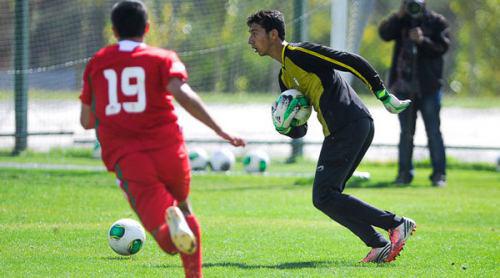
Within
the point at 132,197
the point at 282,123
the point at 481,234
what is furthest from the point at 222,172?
the point at 132,197

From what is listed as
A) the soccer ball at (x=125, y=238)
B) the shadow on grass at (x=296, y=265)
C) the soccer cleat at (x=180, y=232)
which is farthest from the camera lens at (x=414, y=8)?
the soccer cleat at (x=180, y=232)

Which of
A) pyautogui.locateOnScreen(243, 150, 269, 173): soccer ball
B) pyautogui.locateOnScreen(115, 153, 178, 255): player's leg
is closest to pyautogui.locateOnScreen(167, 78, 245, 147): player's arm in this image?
pyautogui.locateOnScreen(115, 153, 178, 255): player's leg

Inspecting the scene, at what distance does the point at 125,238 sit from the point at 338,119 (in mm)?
1932

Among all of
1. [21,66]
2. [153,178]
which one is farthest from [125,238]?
[21,66]

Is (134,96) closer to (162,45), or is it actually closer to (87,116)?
(87,116)

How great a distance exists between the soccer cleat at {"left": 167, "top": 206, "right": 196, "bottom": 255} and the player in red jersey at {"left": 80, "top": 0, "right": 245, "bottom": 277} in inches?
4.6

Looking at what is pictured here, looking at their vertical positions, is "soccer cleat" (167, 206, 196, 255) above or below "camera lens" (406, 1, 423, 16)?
above

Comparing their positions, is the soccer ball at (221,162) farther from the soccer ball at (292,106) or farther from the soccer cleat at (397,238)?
the soccer cleat at (397,238)

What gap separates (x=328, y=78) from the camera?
7.59 metres

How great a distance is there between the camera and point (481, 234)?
9.35 metres

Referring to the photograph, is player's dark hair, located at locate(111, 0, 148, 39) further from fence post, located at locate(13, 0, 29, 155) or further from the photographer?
fence post, located at locate(13, 0, 29, 155)

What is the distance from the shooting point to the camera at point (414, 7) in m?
13.5

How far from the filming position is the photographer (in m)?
13.7

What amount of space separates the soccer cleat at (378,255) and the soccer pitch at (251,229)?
12 cm
